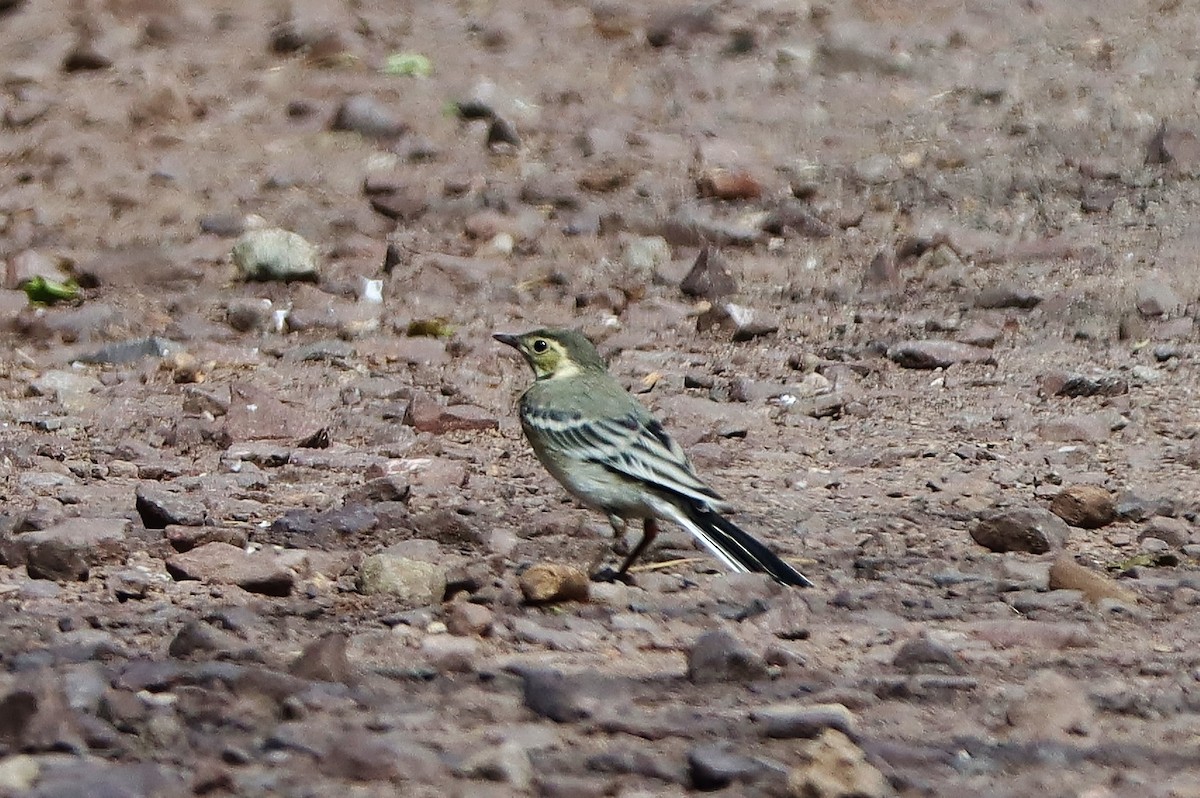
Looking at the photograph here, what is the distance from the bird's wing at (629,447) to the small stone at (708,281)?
2.91 m

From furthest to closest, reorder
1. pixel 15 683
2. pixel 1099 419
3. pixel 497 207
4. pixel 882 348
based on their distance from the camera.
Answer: pixel 497 207
pixel 882 348
pixel 1099 419
pixel 15 683

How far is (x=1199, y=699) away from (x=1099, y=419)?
11.9 feet

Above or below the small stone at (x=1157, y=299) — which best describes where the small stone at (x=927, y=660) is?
above

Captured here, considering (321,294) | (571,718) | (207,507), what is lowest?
(321,294)

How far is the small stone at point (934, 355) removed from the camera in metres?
8.93

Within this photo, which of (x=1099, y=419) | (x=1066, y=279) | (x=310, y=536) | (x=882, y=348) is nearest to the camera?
(x=310, y=536)

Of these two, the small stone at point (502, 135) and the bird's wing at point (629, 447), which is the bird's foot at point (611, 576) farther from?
the small stone at point (502, 135)

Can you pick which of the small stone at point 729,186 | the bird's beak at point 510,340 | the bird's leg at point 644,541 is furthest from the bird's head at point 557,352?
the small stone at point 729,186

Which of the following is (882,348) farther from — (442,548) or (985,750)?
(985,750)

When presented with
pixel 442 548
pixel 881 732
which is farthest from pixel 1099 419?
pixel 881 732

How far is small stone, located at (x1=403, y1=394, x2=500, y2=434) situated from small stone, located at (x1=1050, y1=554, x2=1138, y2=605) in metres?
2.94

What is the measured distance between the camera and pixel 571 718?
4.27 meters

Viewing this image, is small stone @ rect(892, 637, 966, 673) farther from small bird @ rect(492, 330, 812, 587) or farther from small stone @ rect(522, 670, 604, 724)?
small bird @ rect(492, 330, 812, 587)

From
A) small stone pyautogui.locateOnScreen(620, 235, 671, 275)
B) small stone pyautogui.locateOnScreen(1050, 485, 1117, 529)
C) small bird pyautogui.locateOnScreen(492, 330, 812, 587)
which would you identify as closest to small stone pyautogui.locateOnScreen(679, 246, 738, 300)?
small stone pyautogui.locateOnScreen(620, 235, 671, 275)
